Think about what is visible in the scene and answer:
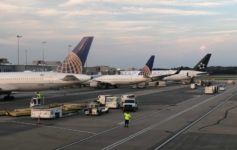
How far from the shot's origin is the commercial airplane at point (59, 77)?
50.4 meters

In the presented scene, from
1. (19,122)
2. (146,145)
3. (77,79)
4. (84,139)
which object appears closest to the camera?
(146,145)

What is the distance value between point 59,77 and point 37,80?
12.5 ft

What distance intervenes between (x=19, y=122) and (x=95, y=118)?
6.56 meters

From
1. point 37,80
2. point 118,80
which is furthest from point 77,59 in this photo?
point 118,80

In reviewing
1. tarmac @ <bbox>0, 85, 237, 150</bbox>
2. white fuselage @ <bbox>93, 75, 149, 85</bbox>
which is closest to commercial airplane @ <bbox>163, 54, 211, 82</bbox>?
white fuselage @ <bbox>93, 75, 149, 85</bbox>

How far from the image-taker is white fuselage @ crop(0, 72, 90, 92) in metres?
50.2

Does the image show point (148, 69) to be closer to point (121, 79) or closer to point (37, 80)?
point (121, 79)

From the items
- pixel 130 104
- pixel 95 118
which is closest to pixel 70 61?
pixel 130 104

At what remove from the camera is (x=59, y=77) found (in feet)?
167

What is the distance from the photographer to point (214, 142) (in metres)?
22.7

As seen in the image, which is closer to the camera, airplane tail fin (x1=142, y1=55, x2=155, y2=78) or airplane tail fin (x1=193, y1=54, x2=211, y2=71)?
airplane tail fin (x1=142, y1=55, x2=155, y2=78)

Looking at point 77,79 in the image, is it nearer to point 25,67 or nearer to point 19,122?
point 19,122

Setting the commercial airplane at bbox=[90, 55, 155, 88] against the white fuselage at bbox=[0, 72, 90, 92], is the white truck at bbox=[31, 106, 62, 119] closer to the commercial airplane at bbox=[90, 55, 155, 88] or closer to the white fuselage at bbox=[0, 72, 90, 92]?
the white fuselage at bbox=[0, 72, 90, 92]

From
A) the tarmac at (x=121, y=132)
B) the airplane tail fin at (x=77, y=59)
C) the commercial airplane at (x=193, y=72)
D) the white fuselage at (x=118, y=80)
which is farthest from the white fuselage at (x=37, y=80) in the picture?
the commercial airplane at (x=193, y=72)
